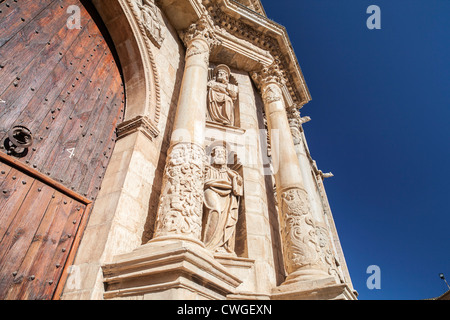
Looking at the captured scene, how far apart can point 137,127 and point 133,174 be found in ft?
2.45

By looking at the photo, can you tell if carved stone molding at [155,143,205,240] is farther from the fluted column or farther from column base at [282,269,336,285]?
column base at [282,269,336,285]

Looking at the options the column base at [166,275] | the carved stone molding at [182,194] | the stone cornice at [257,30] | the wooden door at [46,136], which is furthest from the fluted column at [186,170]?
the stone cornice at [257,30]

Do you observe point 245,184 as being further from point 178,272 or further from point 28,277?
point 28,277

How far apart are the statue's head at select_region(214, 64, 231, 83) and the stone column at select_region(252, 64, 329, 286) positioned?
1.09 metres

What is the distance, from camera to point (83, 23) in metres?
3.64

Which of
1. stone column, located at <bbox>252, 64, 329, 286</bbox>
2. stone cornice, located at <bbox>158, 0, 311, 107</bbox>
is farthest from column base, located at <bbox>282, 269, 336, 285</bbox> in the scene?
stone cornice, located at <bbox>158, 0, 311, 107</bbox>

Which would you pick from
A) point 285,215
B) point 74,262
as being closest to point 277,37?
point 285,215

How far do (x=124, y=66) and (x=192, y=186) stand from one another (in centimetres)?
257

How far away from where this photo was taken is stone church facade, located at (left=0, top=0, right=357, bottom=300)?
2.21 m

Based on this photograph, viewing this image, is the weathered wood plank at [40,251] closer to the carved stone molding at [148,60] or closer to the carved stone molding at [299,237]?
the carved stone molding at [148,60]

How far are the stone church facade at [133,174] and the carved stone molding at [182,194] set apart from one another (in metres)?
0.02

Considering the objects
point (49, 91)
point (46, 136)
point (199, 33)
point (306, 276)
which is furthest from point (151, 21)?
point (306, 276)

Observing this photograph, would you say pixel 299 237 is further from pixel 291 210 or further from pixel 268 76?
pixel 268 76
